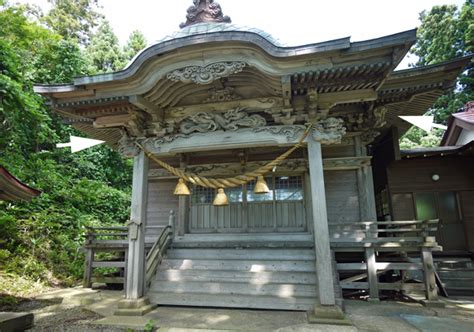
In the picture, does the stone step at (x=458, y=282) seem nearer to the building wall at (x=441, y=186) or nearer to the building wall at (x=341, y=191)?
the building wall at (x=441, y=186)

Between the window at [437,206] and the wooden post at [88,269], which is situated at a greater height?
the window at [437,206]

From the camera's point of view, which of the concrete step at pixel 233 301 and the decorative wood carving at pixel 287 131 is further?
the decorative wood carving at pixel 287 131

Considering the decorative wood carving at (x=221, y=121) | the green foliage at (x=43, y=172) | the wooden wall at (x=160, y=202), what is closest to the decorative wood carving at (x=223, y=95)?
the decorative wood carving at (x=221, y=121)

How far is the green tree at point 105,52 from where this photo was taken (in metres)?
25.2

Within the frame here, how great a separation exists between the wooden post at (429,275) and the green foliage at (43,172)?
9087 mm

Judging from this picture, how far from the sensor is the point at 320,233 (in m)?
5.09

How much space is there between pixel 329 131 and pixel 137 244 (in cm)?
421

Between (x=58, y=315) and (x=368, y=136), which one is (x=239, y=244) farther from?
(x=368, y=136)

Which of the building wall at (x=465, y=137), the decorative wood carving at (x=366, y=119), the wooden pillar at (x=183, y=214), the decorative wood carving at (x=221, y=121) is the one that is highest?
the building wall at (x=465, y=137)

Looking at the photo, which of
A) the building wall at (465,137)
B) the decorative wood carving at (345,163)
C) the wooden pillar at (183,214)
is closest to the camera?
the decorative wood carving at (345,163)

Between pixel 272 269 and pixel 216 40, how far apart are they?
4509 millimetres

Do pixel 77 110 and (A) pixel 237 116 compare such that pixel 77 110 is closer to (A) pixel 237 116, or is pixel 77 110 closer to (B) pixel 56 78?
(A) pixel 237 116

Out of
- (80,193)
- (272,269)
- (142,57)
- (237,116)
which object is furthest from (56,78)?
(272,269)

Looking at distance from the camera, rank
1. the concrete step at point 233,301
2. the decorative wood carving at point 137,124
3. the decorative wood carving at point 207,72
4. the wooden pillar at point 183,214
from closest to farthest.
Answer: the decorative wood carving at point 207,72 → the concrete step at point 233,301 → the decorative wood carving at point 137,124 → the wooden pillar at point 183,214
